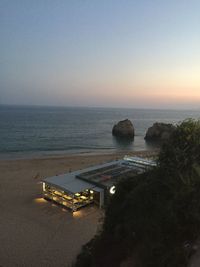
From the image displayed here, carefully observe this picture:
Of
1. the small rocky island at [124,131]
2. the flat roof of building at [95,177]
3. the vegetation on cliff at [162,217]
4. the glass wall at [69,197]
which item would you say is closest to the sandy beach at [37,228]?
the glass wall at [69,197]

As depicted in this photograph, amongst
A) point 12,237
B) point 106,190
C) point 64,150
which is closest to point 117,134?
point 64,150

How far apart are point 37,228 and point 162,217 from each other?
9.95 metres

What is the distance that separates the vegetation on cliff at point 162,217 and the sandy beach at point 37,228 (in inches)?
150

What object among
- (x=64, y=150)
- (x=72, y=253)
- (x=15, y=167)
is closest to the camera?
(x=72, y=253)

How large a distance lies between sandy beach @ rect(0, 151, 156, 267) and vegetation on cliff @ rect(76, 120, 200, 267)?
150 inches

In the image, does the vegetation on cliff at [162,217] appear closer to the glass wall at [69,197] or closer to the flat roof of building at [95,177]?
the flat roof of building at [95,177]

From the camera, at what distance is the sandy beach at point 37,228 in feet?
40.8

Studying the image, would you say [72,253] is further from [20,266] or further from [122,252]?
[122,252]

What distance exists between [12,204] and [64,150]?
1163 inches

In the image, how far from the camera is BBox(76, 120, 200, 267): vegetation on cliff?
24.4ft

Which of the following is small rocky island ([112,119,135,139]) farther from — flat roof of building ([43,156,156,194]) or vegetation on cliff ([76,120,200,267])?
vegetation on cliff ([76,120,200,267])

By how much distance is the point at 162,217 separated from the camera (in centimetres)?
782

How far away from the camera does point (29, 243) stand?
44.7 feet

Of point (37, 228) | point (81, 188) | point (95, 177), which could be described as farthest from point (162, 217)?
point (95, 177)
